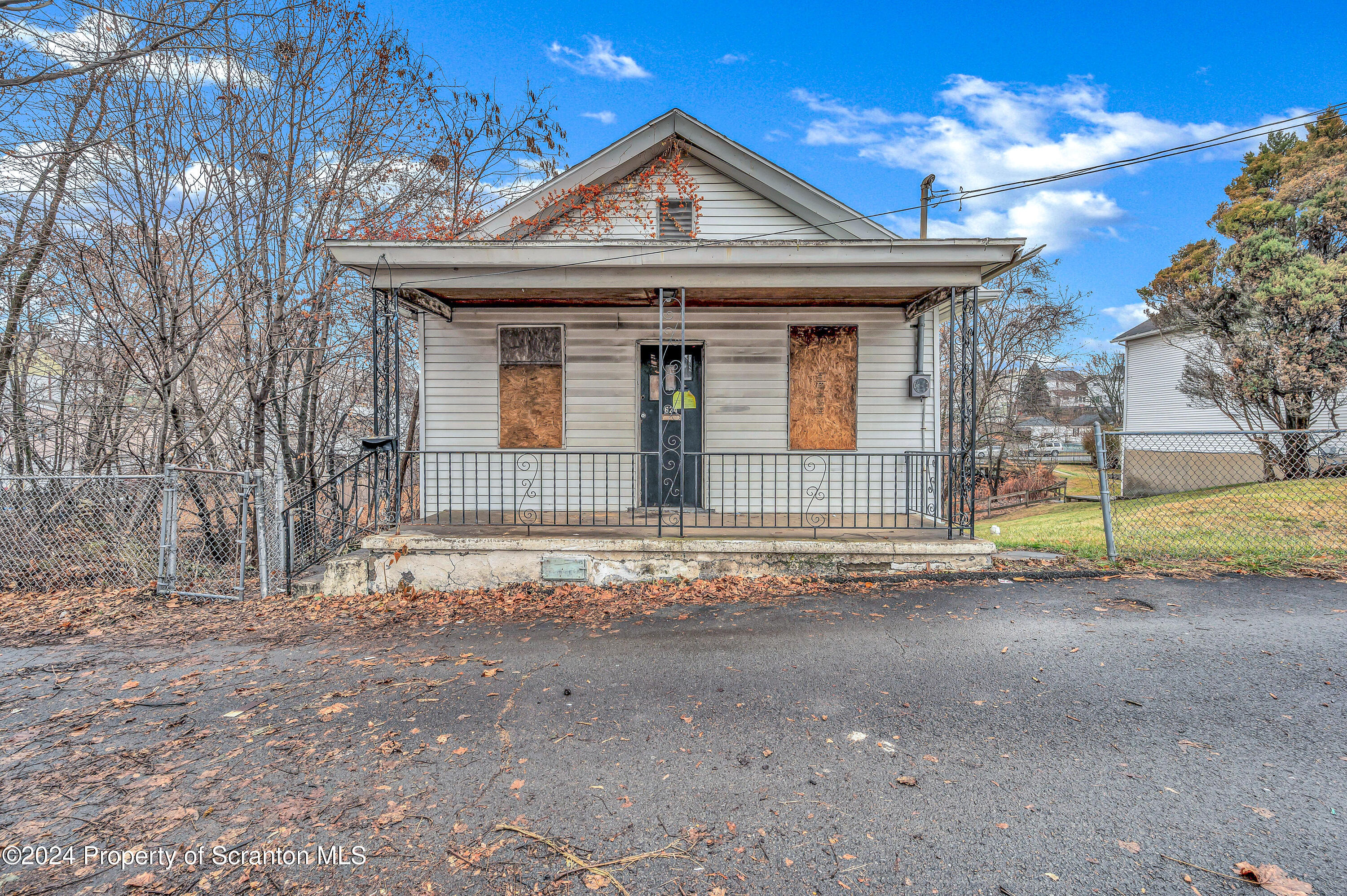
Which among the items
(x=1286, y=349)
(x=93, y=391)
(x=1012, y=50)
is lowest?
(x=93, y=391)

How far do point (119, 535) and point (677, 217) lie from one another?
24.8ft

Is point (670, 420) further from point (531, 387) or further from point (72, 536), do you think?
point (72, 536)

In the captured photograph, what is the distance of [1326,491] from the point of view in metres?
8.98

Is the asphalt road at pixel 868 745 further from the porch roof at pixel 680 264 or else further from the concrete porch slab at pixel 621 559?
the porch roof at pixel 680 264

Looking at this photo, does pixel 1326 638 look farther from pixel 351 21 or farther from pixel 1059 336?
pixel 1059 336

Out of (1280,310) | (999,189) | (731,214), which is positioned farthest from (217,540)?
(1280,310)

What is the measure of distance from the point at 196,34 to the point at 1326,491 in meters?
15.1

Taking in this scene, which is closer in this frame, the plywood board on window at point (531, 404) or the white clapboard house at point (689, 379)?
the white clapboard house at point (689, 379)

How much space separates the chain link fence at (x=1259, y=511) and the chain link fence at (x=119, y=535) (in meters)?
8.59

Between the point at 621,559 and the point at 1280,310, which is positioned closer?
the point at 621,559

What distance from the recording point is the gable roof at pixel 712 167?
25.4 ft

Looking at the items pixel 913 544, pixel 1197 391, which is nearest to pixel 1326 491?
pixel 1197 391

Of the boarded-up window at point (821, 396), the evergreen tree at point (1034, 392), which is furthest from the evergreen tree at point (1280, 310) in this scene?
the boarded-up window at point (821, 396)

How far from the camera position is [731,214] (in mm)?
8070
